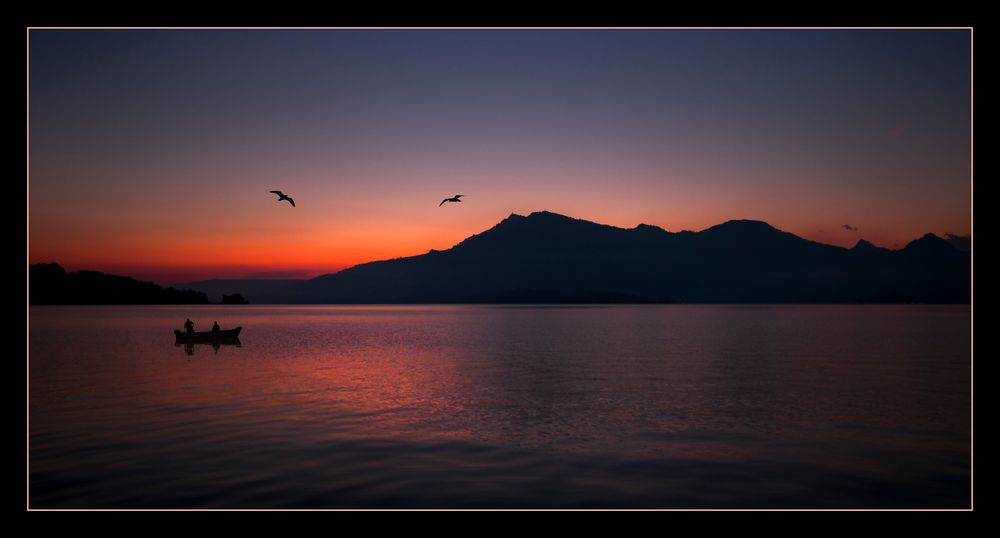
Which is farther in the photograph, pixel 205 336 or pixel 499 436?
pixel 205 336

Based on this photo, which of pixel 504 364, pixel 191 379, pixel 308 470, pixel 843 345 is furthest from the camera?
pixel 843 345

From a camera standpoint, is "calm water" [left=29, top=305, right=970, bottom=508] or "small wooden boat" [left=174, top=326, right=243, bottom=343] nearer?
"calm water" [left=29, top=305, right=970, bottom=508]

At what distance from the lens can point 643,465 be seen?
1941 centimetres

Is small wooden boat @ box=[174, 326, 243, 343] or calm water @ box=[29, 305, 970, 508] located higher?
calm water @ box=[29, 305, 970, 508]

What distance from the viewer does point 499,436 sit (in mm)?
23328

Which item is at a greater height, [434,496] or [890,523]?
[890,523]

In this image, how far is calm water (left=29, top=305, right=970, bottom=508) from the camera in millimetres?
17125

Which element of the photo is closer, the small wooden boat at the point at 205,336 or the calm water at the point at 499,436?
Result: the calm water at the point at 499,436

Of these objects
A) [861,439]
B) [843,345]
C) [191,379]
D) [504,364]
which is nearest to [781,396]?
[861,439]

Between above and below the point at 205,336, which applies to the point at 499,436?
above

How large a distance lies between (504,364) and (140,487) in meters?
34.2

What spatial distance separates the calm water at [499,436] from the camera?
1712 centimetres

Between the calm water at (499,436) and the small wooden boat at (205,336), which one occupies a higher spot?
the calm water at (499,436)
